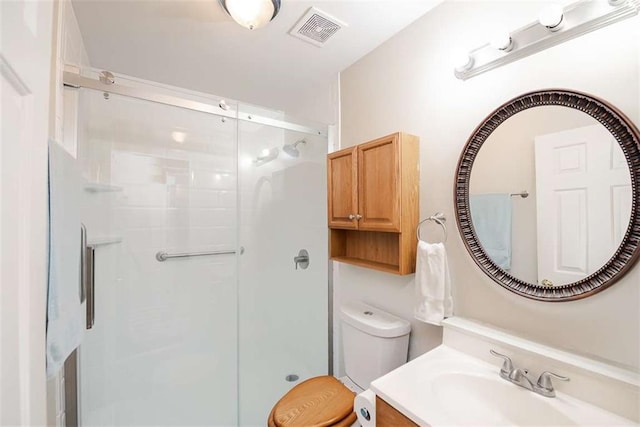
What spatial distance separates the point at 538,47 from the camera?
98 centimetres

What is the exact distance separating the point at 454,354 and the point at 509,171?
76 centimetres

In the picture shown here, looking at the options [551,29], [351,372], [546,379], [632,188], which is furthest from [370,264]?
[551,29]

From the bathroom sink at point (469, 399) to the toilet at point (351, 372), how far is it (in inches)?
11.5

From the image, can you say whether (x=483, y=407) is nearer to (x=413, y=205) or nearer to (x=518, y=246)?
(x=518, y=246)

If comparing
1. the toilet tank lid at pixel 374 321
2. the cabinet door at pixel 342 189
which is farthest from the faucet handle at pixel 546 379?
the cabinet door at pixel 342 189

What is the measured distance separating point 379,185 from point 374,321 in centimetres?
71

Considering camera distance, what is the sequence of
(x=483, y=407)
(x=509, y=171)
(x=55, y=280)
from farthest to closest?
(x=509, y=171) < (x=483, y=407) < (x=55, y=280)

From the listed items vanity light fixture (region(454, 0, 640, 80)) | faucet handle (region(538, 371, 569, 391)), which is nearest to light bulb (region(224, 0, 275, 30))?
vanity light fixture (region(454, 0, 640, 80))

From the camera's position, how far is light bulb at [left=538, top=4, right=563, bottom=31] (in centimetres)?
88

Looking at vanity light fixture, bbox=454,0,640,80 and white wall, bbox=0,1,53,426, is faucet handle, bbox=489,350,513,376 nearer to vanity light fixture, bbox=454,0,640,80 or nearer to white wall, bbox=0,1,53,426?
vanity light fixture, bbox=454,0,640,80

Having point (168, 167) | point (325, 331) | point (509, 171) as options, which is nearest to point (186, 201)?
point (168, 167)

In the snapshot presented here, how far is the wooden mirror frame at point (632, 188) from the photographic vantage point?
799mm

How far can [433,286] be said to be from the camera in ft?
4.01

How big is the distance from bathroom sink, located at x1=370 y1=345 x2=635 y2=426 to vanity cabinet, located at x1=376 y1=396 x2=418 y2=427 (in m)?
0.02
